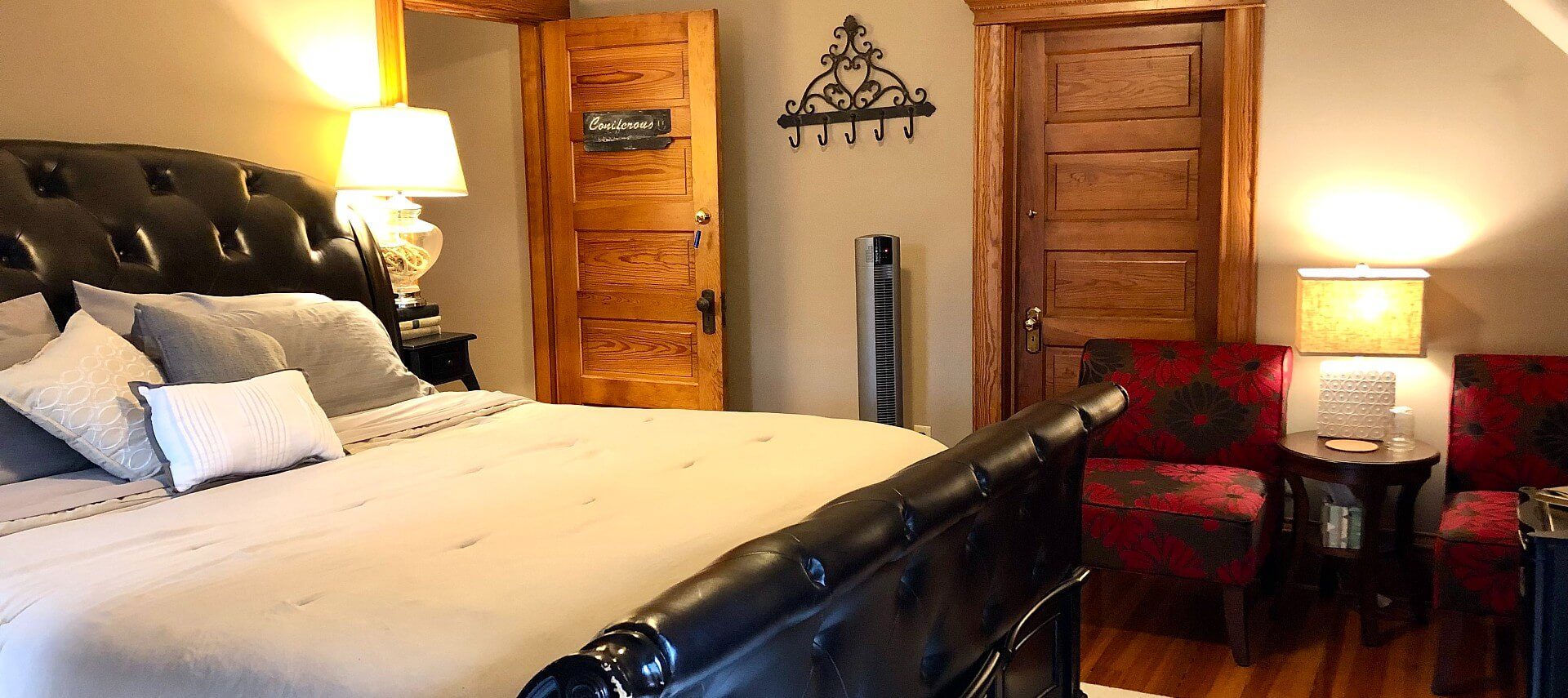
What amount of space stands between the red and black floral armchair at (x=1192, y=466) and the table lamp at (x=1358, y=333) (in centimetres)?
17

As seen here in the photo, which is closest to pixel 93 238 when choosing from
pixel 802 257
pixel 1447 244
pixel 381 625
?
pixel 381 625

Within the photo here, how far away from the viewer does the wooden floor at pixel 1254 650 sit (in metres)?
3.02

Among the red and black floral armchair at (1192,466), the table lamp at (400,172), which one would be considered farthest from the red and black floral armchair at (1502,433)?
the table lamp at (400,172)

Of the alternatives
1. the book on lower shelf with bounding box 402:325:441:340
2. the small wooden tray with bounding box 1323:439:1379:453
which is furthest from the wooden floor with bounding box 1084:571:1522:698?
the book on lower shelf with bounding box 402:325:441:340

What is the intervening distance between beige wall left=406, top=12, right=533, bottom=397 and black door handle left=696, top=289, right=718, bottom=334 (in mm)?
910

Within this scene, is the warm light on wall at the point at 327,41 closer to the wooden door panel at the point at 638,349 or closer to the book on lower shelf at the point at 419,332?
the book on lower shelf at the point at 419,332

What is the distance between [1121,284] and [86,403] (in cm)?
331

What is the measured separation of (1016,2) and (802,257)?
1.33m

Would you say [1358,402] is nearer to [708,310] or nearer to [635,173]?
[708,310]

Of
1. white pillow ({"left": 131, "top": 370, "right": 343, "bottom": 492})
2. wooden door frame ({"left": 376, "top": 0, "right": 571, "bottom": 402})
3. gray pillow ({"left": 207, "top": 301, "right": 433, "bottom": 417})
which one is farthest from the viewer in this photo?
wooden door frame ({"left": 376, "top": 0, "right": 571, "bottom": 402})

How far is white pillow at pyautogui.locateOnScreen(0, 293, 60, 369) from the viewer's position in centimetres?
241

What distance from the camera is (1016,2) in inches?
164

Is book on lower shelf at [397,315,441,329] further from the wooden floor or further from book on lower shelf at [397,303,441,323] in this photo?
the wooden floor

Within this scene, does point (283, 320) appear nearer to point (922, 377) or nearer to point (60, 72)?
point (60, 72)
